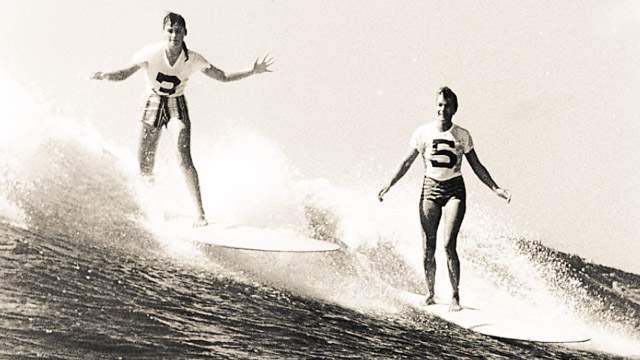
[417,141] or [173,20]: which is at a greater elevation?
[173,20]

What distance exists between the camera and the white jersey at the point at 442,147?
5770 mm

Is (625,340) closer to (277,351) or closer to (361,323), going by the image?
(361,323)

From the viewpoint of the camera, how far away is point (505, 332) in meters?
5.86

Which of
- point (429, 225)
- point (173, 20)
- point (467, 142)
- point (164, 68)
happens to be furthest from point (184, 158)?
point (467, 142)

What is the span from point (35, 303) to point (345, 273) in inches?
160

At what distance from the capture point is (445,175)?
584 centimetres

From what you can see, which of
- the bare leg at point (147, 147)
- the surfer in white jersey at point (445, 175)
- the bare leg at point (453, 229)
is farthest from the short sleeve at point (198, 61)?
the bare leg at point (453, 229)

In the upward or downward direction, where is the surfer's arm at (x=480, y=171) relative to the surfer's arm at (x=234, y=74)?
downward

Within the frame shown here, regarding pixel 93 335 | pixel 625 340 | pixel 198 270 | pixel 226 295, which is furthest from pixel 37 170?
pixel 625 340

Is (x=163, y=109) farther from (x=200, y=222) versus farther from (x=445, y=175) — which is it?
(x=445, y=175)

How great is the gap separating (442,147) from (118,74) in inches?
97.8

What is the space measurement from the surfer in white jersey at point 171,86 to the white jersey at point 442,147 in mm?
1310

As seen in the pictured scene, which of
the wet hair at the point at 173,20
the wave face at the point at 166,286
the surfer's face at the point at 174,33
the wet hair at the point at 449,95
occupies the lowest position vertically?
the wave face at the point at 166,286

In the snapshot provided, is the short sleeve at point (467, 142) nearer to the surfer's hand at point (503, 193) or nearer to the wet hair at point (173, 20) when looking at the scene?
the surfer's hand at point (503, 193)
